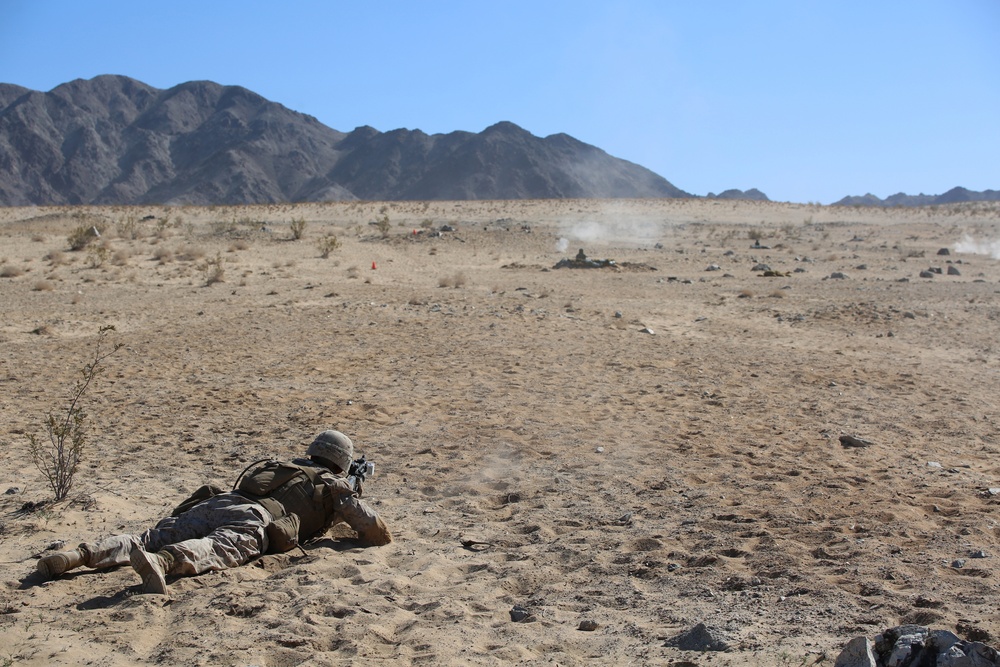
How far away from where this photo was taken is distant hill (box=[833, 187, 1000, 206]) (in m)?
121

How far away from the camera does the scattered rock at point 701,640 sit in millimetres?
3584

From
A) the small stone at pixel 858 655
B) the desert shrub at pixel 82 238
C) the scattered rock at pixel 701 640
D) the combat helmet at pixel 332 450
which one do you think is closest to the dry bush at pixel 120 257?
the desert shrub at pixel 82 238

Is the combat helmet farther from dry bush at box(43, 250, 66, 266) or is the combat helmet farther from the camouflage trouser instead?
dry bush at box(43, 250, 66, 266)

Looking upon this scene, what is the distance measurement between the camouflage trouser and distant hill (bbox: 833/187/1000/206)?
125222mm

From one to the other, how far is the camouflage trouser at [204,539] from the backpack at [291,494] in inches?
3.3

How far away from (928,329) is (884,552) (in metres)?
10.0

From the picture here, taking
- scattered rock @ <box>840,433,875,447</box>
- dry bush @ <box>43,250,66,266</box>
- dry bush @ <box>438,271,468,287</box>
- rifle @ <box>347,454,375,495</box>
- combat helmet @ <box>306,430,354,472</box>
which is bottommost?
scattered rock @ <box>840,433,875,447</box>

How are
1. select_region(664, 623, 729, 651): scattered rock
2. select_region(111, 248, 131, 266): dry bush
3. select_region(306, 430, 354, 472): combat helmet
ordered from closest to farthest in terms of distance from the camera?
select_region(664, 623, 729, 651): scattered rock
select_region(306, 430, 354, 472): combat helmet
select_region(111, 248, 131, 266): dry bush

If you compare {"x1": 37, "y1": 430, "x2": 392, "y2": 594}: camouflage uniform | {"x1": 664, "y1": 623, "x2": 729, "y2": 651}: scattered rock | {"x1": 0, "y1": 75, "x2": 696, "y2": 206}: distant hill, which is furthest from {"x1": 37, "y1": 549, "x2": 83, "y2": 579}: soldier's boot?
{"x1": 0, "y1": 75, "x2": 696, "y2": 206}: distant hill

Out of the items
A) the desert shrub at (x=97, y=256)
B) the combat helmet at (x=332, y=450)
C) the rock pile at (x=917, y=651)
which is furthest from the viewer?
the desert shrub at (x=97, y=256)

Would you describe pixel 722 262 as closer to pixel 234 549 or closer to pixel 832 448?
pixel 832 448

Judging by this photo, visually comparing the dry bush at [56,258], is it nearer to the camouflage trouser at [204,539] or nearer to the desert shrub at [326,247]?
the desert shrub at [326,247]

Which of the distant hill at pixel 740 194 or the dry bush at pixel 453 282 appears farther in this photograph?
the distant hill at pixel 740 194

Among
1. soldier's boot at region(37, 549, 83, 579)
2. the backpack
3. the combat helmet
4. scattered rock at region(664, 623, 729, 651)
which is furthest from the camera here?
the combat helmet
